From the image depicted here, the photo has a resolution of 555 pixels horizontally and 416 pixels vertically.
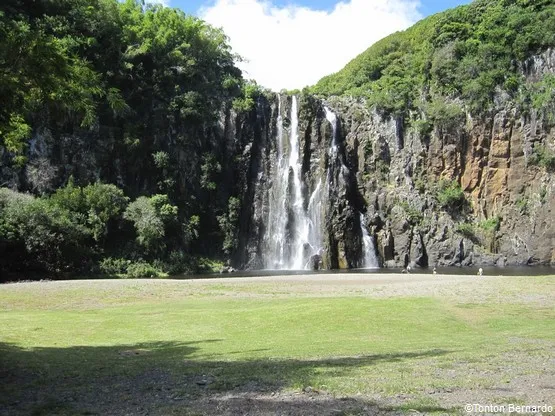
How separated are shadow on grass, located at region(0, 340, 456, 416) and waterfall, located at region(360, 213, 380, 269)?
1981 inches

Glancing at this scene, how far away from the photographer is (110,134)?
6362cm

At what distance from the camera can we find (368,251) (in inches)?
2520

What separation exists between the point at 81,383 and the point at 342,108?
6792 centimetres

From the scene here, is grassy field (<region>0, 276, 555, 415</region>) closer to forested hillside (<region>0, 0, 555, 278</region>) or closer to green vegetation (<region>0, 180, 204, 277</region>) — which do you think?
green vegetation (<region>0, 180, 204, 277</region>)

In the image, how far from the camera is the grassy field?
8344 millimetres

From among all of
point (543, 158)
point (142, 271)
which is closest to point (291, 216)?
point (142, 271)

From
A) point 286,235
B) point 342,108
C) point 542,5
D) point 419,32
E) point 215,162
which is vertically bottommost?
point 286,235

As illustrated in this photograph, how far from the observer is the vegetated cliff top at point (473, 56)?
6731cm

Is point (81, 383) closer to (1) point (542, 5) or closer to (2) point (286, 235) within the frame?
(2) point (286, 235)

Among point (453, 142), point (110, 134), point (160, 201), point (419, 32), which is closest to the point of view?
point (160, 201)

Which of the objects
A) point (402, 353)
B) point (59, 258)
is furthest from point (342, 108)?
point (402, 353)

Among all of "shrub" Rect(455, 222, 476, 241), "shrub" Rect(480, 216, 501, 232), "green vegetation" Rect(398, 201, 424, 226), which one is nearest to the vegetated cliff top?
"green vegetation" Rect(398, 201, 424, 226)

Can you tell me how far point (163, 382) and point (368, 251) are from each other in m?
55.6

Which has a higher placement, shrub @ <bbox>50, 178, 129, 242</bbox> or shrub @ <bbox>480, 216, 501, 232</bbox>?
shrub @ <bbox>50, 178, 129, 242</bbox>
